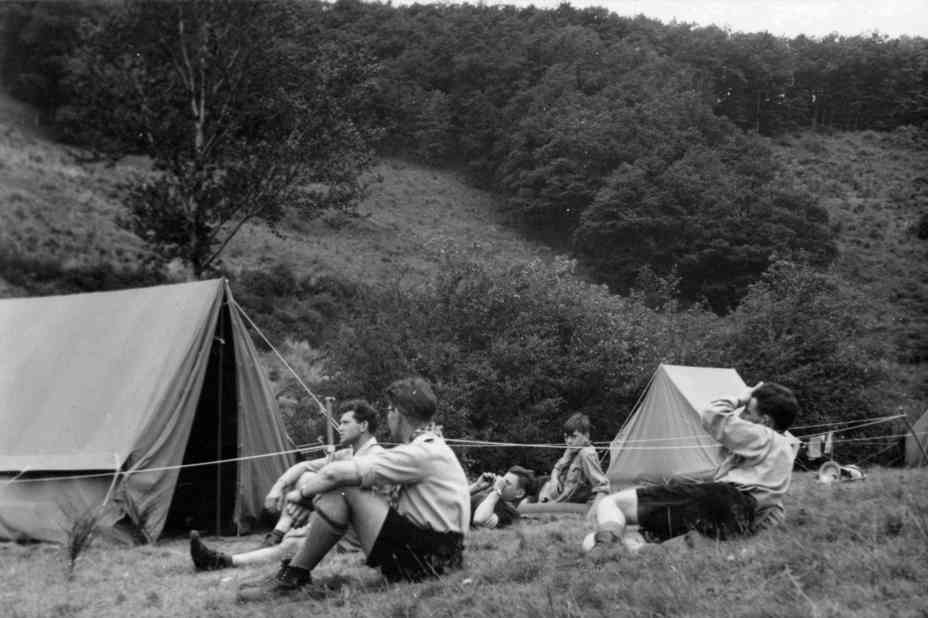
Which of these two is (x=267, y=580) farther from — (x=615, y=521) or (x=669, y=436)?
(x=669, y=436)

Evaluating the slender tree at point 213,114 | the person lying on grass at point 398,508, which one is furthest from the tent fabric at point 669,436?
the slender tree at point 213,114

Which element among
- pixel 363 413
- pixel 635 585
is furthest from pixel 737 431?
pixel 363 413

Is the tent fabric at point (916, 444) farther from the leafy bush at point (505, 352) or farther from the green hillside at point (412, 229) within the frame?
the green hillside at point (412, 229)

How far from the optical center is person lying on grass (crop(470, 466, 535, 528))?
6.85 metres

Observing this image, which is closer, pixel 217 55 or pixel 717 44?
pixel 217 55

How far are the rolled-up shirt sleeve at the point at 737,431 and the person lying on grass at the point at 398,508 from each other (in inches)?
44.7

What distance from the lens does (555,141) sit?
39875 mm

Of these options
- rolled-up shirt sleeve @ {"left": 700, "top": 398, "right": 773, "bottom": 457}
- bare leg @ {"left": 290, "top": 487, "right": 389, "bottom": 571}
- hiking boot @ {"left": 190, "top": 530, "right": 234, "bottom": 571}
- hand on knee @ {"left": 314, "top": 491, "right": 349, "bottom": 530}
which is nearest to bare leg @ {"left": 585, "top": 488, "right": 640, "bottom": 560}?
rolled-up shirt sleeve @ {"left": 700, "top": 398, "right": 773, "bottom": 457}

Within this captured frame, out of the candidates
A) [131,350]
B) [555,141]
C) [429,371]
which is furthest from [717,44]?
[131,350]

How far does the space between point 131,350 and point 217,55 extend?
14.2m

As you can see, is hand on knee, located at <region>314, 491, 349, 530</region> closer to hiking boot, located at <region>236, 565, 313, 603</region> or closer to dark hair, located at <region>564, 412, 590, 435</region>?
hiking boot, located at <region>236, 565, 313, 603</region>

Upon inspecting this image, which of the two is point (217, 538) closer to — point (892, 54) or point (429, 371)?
point (429, 371)

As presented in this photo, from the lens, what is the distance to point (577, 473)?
24.5ft

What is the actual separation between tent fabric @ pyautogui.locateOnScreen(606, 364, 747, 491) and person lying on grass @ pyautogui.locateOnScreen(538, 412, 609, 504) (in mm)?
5179
